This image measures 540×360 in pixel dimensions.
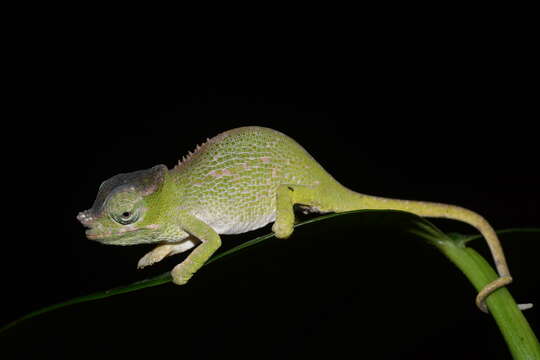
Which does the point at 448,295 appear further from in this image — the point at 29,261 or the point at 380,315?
the point at 29,261

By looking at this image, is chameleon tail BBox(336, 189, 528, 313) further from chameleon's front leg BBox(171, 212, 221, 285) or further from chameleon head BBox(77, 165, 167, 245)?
chameleon head BBox(77, 165, 167, 245)

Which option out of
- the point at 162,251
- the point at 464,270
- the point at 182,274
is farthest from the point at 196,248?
the point at 464,270

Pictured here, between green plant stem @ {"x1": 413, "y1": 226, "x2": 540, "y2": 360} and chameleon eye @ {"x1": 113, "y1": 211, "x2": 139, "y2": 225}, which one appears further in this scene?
chameleon eye @ {"x1": 113, "y1": 211, "x2": 139, "y2": 225}

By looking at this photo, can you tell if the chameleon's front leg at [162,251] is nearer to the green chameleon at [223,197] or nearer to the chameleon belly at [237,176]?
the green chameleon at [223,197]

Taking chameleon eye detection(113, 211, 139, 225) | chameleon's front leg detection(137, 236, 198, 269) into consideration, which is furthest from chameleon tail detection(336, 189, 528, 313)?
chameleon eye detection(113, 211, 139, 225)

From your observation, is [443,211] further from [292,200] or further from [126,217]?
[126,217]

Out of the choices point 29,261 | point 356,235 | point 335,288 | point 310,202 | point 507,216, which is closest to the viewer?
point 356,235

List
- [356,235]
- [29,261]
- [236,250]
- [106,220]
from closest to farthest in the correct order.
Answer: [236,250] → [356,235] → [106,220] → [29,261]

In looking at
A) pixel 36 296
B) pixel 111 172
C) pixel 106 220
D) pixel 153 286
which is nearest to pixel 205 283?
pixel 153 286
